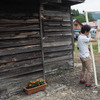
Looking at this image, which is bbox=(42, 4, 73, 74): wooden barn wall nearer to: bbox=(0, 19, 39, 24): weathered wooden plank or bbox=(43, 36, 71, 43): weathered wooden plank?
bbox=(43, 36, 71, 43): weathered wooden plank

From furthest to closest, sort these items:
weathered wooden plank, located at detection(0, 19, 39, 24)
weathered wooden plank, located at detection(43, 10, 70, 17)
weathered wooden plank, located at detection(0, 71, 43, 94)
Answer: weathered wooden plank, located at detection(43, 10, 70, 17) < weathered wooden plank, located at detection(0, 71, 43, 94) < weathered wooden plank, located at detection(0, 19, 39, 24)

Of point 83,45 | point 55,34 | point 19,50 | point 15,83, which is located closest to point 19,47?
point 19,50

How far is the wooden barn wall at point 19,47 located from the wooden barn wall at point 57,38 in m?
1.58

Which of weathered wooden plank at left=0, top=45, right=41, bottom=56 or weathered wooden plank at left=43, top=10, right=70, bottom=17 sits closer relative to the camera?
weathered wooden plank at left=0, top=45, right=41, bottom=56

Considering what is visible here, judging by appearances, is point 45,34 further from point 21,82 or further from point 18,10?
point 21,82

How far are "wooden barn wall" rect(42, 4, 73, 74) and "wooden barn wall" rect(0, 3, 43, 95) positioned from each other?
1585mm

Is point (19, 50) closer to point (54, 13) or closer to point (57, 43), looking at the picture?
point (57, 43)

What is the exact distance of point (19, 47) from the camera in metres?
4.38

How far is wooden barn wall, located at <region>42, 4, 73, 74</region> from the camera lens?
249 inches

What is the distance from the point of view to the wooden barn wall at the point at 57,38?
632 cm

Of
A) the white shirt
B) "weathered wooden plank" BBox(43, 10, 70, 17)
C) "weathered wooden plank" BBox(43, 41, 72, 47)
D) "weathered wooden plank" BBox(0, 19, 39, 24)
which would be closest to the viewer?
"weathered wooden plank" BBox(0, 19, 39, 24)

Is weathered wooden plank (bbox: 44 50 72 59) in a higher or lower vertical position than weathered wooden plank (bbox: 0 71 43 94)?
higher

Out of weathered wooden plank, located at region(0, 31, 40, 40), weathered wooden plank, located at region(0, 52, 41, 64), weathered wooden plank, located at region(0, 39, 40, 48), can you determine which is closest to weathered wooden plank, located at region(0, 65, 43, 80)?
weathered wooden plank, located at region(0, 52, 41, 64)

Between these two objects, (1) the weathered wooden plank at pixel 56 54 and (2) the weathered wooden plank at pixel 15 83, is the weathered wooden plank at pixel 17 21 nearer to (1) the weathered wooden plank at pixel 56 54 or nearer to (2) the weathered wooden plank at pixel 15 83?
(2) the weathered wooden plank at pixel 15 83
